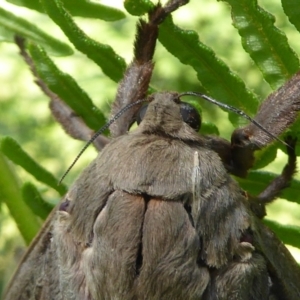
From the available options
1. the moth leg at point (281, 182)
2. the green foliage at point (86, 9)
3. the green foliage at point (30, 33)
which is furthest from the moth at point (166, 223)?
the green foliage at point (30, 33)

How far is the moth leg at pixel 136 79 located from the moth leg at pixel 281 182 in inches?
30.3

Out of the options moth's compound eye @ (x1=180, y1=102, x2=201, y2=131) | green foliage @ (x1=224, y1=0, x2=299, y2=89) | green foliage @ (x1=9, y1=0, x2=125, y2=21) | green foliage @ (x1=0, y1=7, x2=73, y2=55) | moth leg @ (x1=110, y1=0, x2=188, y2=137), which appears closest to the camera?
green foliage @ (x1=224, y1=0, x2=299, y2=89)

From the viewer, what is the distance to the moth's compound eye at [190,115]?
3045 millimetres

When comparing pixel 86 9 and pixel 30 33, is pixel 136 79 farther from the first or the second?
pixel 30 33

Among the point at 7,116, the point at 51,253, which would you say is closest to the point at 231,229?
the point at 51,253

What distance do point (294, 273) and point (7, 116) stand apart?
5.62m

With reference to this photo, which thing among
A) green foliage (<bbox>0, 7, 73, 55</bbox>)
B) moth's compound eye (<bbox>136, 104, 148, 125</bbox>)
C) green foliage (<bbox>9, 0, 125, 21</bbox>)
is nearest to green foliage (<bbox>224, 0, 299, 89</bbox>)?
moth's compound eye (<bbox>136, 104, 148, 125</bbox>)

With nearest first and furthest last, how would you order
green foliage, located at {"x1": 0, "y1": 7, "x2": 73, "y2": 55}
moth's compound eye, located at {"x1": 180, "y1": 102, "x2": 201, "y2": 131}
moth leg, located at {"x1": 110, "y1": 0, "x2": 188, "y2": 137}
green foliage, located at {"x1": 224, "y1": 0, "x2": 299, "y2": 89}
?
green foliage, located at {"x1": 224, "y1": 0, "x2": 299, "y2": 89}
moth's compound eye, located at {"x1": 180, "y1": 102, "x2": 201, "y2": 131}
moth leg, located at {"x1": 110, "y1": 0, "x2": 188, "y2": 137}
green foliage, located at {"x1": 0, "y1": 7, "x2": 73, "y2": 55}

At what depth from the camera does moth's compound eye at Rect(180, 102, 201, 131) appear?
9.99 feet

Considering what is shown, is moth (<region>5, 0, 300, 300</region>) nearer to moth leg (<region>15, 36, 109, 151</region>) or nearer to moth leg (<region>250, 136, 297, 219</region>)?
moth leg (<region>250, 136, 297, 219</region>)

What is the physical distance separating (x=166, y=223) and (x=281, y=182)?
843mm

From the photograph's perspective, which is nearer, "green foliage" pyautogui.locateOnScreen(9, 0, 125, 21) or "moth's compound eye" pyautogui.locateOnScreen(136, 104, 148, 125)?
"moth's compound eye" pyautogui.locateOnScreen(136, 104, 148, 125)

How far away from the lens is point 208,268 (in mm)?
2541

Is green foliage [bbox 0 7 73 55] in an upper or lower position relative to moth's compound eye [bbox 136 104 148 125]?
upper
